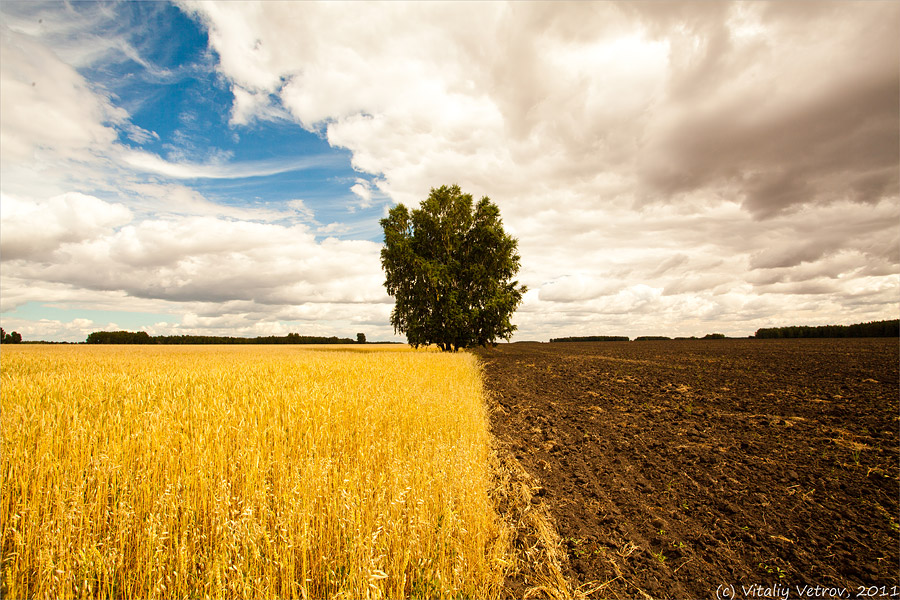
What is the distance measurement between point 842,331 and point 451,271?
94704 mm

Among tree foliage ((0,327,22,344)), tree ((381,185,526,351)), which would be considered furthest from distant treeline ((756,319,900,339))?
tree foliage ((0,327,22,344))

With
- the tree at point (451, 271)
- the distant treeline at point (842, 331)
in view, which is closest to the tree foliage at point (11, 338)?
the tree at point (451, 271)

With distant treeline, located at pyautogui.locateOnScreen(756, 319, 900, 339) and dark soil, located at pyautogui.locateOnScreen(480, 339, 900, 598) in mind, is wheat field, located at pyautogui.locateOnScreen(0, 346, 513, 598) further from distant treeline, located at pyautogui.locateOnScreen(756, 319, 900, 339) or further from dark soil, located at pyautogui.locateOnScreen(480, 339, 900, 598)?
distant treeline, located at pyautogui.locateOnScreen(756, 319, 900, 339)

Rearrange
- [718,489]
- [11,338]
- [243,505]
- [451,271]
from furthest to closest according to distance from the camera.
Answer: [11,338]
[451,271]
[718,489]
[243,505]

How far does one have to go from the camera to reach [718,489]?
17.6 feet

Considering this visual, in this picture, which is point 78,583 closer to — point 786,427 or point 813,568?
point 813,568

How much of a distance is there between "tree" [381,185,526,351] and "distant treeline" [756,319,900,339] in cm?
7772

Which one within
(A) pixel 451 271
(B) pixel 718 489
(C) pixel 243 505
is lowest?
(B) pixel 718 489

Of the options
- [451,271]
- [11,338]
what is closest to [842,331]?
[451,271]

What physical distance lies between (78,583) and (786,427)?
39.1 ft

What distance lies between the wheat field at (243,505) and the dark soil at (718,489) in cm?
128

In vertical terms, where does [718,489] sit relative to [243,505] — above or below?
below

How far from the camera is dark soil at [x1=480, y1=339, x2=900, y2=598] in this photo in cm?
364

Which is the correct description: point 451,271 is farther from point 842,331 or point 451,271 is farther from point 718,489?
point 842,331
